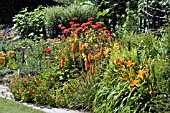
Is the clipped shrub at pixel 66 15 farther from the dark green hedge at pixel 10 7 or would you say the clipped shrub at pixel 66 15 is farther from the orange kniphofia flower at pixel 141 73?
the orange kniphofia flower at pixel 141 73

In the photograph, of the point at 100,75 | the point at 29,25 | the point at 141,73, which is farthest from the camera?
the point at 29,25

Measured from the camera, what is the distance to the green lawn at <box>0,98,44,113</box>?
237 inches

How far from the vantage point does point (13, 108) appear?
617 centimetres

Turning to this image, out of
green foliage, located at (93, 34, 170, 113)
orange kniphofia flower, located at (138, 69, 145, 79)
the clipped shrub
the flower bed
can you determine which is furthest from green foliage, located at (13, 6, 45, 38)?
orange kniphofia flower, located at (138, 69, 145, 79)

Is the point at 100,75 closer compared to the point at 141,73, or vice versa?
the point at 141,73

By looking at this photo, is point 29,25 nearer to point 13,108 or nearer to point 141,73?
point 13,108

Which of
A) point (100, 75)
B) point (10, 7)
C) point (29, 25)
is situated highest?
point (100, 75)

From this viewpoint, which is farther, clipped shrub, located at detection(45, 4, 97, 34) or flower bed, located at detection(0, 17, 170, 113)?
clipped shrub, located at detection(45, 4, 97, 34)

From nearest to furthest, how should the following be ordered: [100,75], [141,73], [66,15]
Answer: [141,73] < [100,75] < [66,15]

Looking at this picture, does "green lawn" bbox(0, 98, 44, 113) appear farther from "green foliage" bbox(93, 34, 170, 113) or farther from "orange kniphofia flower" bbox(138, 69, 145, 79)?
"orange kniphofia flower" bbox(138, 69, 145, 79)

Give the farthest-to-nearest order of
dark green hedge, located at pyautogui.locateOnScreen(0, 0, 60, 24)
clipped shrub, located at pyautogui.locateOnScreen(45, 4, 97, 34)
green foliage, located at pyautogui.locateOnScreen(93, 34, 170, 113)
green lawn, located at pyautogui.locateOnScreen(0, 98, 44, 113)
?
dark green hedge, located at pyautogui.locateOnScreen(0, 0, 60, 24), clipped shrub, located at pyautogui.locateOnScreen(45, 4, 97, 34), green lawn, located at pyautogui.locateOnScreen(0, 98, 44, 113), green foliage, located at pyautogui.locateOnScreen(93, 34, 170, 113)

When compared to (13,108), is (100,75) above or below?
above

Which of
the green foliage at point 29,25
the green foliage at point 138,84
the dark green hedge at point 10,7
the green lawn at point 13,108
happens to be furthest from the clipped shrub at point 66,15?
the dark green hedge at point 10,7

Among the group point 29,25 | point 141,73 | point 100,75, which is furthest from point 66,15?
point 141,73
